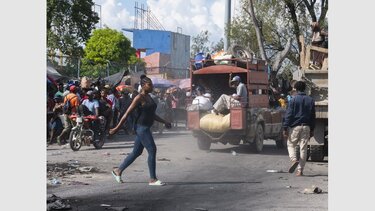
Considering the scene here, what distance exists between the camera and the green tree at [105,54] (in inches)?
519

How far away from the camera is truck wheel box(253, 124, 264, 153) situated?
37.7 feet

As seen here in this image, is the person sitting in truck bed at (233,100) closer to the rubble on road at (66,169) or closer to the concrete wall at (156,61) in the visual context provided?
the concrete wall at (156,61)

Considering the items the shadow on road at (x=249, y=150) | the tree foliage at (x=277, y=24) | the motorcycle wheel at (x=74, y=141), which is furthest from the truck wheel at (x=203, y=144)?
the motorcycle wheel at (x=74, y=141)

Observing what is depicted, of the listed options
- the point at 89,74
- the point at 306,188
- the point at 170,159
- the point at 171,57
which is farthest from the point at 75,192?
the point at 89,74

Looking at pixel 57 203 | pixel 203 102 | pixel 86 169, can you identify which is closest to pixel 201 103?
pixel 203 102

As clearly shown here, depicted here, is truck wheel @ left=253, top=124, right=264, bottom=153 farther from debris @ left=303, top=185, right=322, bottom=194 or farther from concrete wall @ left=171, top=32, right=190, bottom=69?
debris @ left=303, top=185, right=322, bottom=194

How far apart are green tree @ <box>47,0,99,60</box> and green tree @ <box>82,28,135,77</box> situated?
2.41 meters

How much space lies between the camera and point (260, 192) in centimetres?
699

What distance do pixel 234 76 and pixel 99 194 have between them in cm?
568

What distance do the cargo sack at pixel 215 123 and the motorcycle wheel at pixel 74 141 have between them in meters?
2.34

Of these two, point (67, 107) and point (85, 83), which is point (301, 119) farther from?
point (85, 83)

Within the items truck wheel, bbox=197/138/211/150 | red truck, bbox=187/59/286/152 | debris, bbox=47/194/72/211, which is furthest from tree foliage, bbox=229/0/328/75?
debris, bbox=47/194/72/211

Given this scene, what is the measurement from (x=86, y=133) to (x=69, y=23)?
2742 mm

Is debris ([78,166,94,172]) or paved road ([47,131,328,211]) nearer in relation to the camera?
paved road ([47,131,328,211])
